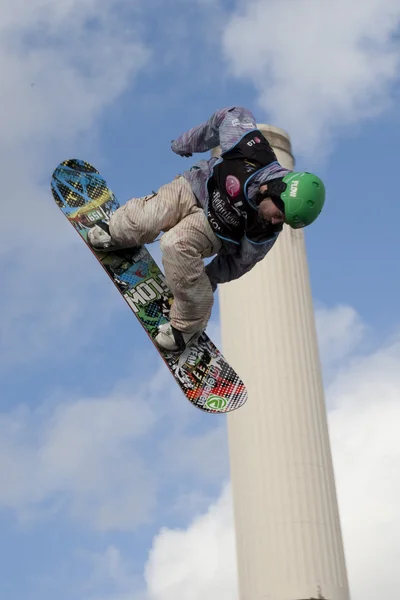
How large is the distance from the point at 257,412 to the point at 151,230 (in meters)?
12.0

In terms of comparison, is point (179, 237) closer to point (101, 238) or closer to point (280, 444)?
point (101, 238)

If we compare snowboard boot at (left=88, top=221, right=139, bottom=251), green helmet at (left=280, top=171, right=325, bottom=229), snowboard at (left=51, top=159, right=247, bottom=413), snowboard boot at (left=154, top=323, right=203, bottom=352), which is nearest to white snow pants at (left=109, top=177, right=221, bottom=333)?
snowboard boot at (left=154, top=323, right=203, bottom=352)

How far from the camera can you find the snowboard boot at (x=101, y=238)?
1036 centimetres

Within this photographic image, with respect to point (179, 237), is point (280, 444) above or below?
above

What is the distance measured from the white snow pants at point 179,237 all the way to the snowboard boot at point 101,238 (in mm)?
292

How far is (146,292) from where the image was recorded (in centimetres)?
1058

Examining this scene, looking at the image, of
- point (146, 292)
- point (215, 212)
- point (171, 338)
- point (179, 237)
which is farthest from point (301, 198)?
point (146, 292)

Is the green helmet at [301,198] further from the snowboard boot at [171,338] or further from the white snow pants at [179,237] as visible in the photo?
the snowboard boot at [171,338]

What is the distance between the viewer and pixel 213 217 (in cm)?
926

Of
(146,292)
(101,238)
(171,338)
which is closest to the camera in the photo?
(171,338)

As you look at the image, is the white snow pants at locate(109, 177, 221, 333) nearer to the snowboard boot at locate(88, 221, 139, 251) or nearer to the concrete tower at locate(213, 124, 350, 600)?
the snowboard boot at locate(88, 221, 139, 251)

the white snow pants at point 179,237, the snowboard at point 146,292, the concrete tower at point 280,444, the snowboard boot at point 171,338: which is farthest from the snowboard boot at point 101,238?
the concrete tower at point 280,444

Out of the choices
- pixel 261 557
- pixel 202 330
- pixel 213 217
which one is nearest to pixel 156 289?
pixel 202 330

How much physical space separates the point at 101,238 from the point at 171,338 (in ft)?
4.40
